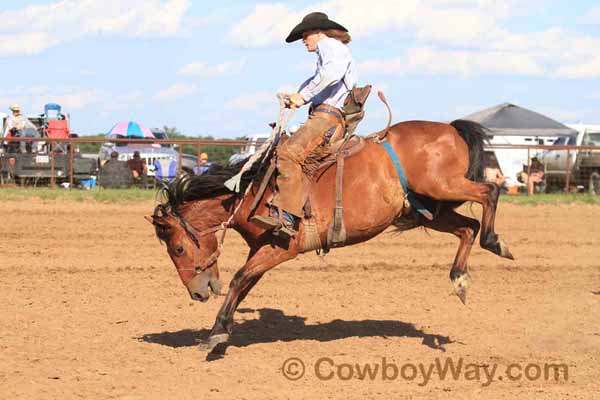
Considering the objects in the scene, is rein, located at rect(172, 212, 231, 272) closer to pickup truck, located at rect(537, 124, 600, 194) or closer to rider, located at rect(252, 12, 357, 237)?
rider, located at rect(252, 12, 357, 237)

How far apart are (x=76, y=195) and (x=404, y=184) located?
460 inches

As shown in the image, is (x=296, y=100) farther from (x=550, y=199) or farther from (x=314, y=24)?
(x=550, y=199)

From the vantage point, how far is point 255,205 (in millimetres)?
7684

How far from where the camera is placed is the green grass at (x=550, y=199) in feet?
65.3

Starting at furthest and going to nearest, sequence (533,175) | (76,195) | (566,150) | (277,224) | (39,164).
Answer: (566,150)
(533,175)
(39,164)
(76,195)
(277,224)

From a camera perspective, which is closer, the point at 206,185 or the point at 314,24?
the point at 314,24

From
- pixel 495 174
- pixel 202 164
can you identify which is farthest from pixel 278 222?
pixel 495 174

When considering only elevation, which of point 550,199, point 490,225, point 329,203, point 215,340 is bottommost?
point 215,340

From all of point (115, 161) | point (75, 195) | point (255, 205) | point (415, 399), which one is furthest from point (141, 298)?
point (115, 161)

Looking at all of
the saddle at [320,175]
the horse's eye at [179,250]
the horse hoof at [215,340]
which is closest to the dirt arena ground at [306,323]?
the horse hoof at [215,340]

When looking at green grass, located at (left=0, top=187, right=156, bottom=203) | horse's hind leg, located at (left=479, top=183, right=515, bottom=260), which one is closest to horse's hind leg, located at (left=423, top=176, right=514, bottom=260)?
horse's hind leg, located at (left=479, top=183, right=515, bottom=260)

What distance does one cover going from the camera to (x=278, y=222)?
748cm

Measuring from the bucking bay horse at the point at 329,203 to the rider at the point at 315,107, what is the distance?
0.19m

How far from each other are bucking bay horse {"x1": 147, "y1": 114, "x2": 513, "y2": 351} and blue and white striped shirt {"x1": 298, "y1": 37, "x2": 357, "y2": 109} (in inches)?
23.7
